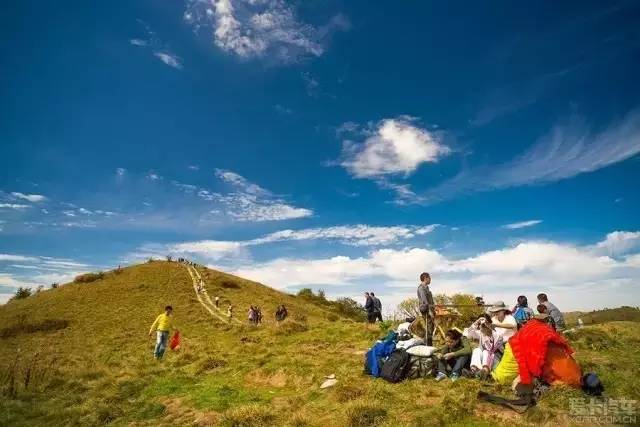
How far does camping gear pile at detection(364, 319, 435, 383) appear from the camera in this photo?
11094mm

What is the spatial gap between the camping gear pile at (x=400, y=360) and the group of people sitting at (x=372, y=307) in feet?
42.6

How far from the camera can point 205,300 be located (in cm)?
4966

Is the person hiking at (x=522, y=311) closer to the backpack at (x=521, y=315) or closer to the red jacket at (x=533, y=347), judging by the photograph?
the backpack at (x=521, y=315)

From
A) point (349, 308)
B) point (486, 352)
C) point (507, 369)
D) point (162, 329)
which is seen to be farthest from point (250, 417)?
point (349, 308)

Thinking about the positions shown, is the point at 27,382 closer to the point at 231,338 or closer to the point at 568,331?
the point at 231,338

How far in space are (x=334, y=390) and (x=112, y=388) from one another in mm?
8625

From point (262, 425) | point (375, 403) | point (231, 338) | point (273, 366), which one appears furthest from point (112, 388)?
→ point (231, 338)

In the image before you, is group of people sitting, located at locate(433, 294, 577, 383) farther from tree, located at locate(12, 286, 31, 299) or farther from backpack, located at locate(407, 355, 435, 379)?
tree, located at locate(12, 286, 31, 299)

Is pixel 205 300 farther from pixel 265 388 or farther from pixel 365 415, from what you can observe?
pixel 365 415

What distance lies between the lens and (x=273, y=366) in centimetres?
1405

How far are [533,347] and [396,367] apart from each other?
353 cm

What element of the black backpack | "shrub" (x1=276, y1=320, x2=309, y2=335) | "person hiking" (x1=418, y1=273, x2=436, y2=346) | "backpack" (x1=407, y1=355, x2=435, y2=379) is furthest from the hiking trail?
"backpack" (x1=407, y1=355, x2=435, y2=379)

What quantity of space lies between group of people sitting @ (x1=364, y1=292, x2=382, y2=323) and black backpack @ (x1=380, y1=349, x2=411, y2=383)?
45.5 feet

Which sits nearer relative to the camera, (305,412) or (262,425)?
(262,425)
